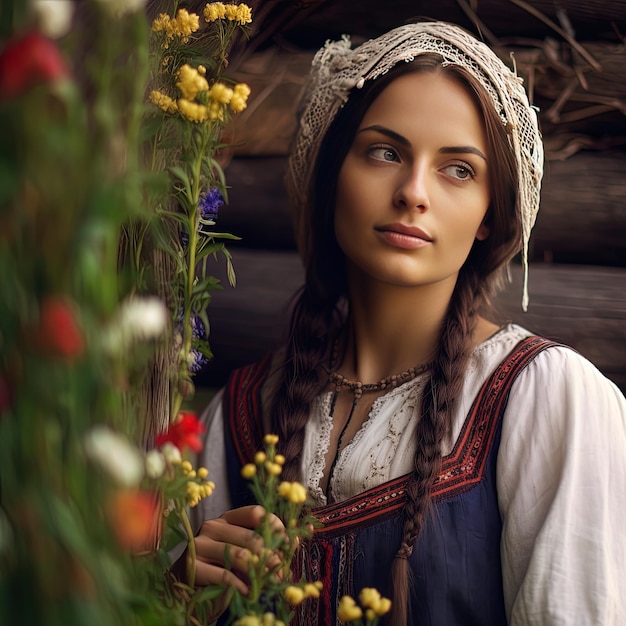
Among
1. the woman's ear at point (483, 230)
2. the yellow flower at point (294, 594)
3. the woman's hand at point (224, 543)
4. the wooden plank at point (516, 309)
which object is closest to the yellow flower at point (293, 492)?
the yellow flower at point (294, 594)

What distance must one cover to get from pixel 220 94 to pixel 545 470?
2.80ft

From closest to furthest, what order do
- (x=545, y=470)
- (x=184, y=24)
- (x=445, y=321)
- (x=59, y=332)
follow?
(x=59, y=332) → (x=184, y=24) → (x=545, y=470) → (x=445, y=321)

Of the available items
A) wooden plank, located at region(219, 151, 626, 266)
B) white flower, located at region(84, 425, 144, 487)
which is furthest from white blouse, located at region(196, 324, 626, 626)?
white flower, located at region(84, 425, 144, 487)

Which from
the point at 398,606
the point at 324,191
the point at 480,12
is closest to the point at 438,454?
the point at 398,606

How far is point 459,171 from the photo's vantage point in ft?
5.20

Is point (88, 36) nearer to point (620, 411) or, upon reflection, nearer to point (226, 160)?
point (620, 411)

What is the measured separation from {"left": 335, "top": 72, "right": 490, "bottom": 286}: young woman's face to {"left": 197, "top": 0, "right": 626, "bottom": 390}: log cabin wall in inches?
22.2

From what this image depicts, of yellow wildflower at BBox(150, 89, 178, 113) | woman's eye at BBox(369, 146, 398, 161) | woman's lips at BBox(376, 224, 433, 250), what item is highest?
yellow wildflower at BBox(150, 89, 178, 113)

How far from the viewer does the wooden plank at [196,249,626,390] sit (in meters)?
2.10

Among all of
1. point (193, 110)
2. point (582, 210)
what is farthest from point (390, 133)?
point (582, 210)

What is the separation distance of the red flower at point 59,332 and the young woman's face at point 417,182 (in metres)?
1.01

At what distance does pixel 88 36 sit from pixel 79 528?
58 cm

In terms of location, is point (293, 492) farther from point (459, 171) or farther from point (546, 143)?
point (546, 143)

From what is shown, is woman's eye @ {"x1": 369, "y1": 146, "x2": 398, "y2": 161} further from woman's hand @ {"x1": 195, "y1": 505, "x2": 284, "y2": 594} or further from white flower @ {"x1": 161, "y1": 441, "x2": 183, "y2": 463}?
white flower @ {"x1": 161, "y1": 441, "x2": 183, "y2": 463}
